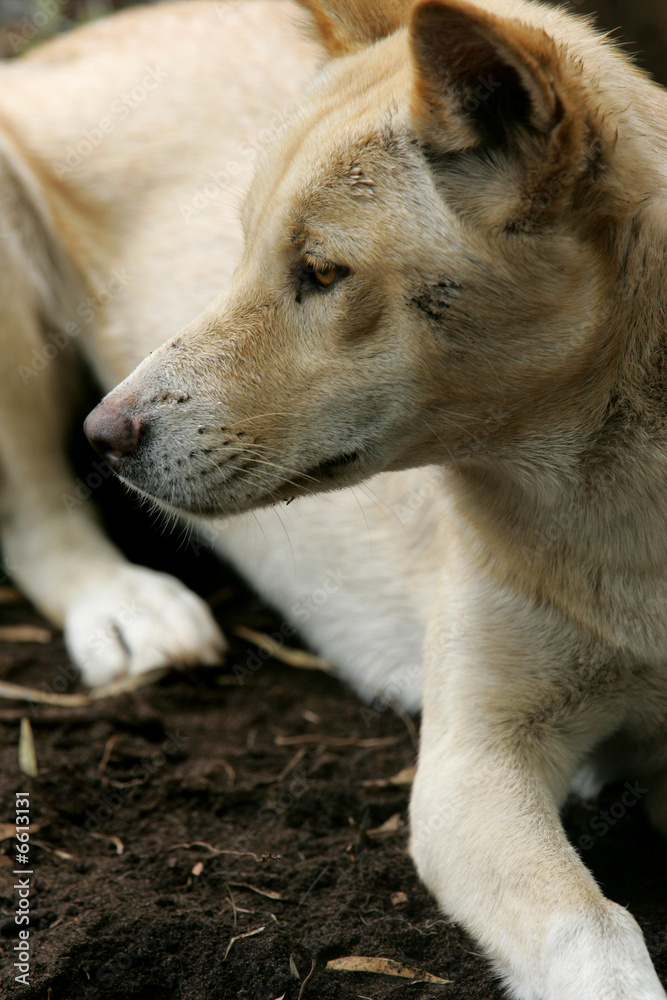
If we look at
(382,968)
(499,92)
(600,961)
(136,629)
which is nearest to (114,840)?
(382,968)

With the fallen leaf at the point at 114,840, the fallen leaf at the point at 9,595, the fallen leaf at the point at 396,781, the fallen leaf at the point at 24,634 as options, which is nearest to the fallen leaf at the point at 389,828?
the fallen leaf at the point at 396,781

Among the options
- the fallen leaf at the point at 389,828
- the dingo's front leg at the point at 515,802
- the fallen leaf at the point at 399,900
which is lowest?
the fallen leaf at the point at 389,828

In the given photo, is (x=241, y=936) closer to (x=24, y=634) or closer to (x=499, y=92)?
(x=499, y=92)

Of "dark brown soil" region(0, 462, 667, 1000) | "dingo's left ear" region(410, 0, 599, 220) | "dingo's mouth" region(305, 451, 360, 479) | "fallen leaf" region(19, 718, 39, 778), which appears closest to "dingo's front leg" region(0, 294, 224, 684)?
"dark brown soil" region(0, 462, 667, 1000)

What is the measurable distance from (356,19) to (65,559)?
2130mm

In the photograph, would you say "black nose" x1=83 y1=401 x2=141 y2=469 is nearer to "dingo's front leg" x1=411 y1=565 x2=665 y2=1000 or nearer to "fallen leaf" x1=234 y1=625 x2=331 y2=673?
"dingo's front leg" x1=411 y1=565 x2=665 y2=1000

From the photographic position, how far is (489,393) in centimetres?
204

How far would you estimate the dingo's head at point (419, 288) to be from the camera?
1.88m

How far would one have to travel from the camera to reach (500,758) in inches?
90.8

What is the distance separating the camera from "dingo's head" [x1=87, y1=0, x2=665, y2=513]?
188cm

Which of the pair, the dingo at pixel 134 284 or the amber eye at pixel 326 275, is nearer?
the amber eye at pixel 326 275

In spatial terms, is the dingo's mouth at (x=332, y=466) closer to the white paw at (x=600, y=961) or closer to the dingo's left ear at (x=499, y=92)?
the dingo's left ear at (x=499, y=92)

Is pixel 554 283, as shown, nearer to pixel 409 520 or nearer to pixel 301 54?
pixel 409 520

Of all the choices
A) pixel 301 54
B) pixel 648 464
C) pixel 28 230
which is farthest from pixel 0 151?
pixel 648 464
